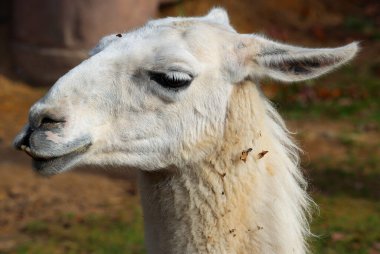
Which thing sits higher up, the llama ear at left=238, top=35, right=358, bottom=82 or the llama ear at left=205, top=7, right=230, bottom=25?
the llama ear at left=205, top=7, right=230, bottom=25

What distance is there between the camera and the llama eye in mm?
3486

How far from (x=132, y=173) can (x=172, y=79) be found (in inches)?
169

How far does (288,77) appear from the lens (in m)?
3.55

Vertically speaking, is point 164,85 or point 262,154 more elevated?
point 164,85

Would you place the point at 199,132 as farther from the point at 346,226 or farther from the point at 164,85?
the point at 346,226

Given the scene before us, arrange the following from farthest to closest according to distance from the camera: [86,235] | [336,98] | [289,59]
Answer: [336,98] → [86,235] → [289,59]

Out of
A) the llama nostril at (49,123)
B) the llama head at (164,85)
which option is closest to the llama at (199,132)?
the llama head at (164,85)

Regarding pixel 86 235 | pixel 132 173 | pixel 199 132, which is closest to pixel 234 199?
pixel 199 132

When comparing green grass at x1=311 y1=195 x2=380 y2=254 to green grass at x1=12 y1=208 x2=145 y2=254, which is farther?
green grass at x1=12 y1=208 x2=145 y2=254

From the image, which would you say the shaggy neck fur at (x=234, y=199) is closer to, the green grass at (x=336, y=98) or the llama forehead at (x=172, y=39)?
the llama forehead at (x=172, y=39)

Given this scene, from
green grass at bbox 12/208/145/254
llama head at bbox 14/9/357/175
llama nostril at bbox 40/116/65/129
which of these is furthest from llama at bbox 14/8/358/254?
green grass at bbox 12/208/145/254

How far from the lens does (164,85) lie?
11.5ft

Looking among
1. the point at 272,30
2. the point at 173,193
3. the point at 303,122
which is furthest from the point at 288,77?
the point at 272,30

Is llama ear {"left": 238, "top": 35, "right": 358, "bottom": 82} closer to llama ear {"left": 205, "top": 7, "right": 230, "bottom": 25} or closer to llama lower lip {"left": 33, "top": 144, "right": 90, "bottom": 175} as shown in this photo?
llama ear {"left": 205, "top": 7, "right": 230, "bottom": 25}
